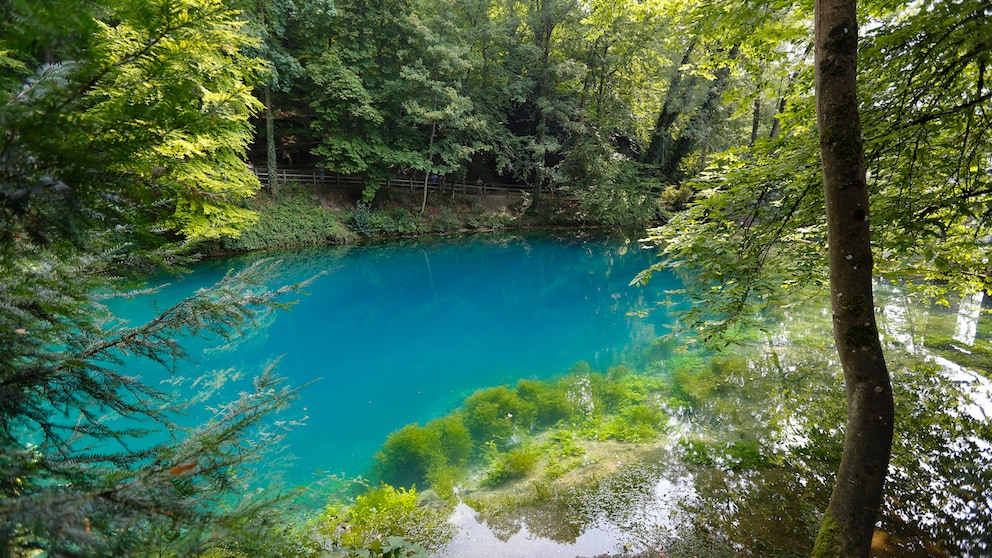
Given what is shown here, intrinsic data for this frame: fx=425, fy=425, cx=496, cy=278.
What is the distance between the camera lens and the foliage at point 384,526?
309 centimetres

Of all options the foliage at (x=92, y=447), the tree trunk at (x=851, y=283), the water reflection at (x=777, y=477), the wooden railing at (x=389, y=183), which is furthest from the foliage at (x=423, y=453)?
the wooden railing at (x=389, y=183)

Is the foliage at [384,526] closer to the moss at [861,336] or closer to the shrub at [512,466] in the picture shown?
the shrub at [512,466]

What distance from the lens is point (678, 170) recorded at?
21.9 m

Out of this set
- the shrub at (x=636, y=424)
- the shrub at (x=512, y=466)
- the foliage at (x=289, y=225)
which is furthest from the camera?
the foliage at (x=289, y=225)

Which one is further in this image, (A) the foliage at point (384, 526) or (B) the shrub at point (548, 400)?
(B) the shrub at point (548, 400)

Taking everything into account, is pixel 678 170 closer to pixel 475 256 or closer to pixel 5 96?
pixel 475 256

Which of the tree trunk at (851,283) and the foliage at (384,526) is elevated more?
the tree trunk at (851,283)

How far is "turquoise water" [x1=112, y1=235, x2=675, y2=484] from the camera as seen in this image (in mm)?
6289

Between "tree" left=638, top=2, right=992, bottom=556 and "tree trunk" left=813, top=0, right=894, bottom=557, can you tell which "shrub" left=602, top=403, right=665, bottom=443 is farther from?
"tree trunk" left=813, top=0, right=894, bottom=557

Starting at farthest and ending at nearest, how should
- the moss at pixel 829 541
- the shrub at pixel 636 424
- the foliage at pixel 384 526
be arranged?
the shrub at pixel 636 424 < the foliage at pixel 384 526 < the moss at pixel 829 541

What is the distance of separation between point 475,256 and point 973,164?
15.7 metres

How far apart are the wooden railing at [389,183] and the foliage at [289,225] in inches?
34.2

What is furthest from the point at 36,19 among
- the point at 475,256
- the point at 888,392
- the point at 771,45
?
the point at 475,256

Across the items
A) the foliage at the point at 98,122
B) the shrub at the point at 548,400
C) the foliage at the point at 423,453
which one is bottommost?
the foliage at the point at 423,453
